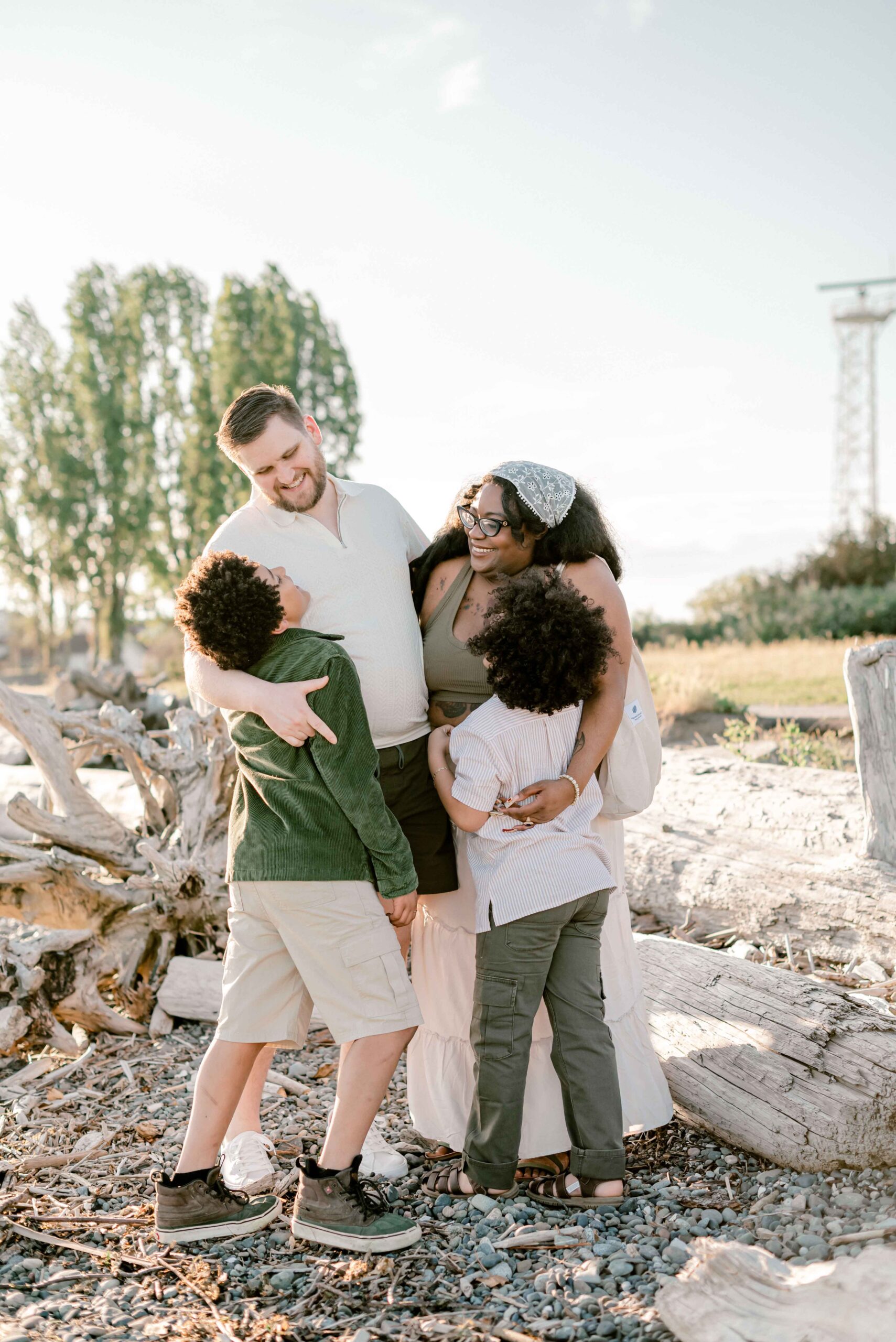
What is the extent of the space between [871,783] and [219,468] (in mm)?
22591

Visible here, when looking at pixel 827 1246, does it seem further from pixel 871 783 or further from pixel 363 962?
pixel 871 783

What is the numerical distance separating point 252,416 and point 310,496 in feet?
0.95

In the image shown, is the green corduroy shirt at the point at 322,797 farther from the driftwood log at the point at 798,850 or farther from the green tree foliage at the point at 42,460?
the green tree foliage at the point at 42,460

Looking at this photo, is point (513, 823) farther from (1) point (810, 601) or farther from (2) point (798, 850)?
(1) point (810, 601)

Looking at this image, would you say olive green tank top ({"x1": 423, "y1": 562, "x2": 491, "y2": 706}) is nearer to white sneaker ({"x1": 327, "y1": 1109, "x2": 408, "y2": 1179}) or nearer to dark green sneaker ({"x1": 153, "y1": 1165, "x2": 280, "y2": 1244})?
white sneaker ({"x1": 327, "y1": 1109, "x2": 408, "y2": 1179})

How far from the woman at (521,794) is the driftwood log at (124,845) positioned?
175cm

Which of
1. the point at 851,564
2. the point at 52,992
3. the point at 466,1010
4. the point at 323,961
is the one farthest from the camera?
the point at 851,564

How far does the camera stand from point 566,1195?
285cm

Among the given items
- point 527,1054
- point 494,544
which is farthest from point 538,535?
point 527,1054

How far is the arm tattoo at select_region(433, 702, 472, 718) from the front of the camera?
10.2ft

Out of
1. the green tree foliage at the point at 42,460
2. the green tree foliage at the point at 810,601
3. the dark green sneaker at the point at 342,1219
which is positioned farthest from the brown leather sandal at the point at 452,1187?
the green tree foliage at the point at 42,460

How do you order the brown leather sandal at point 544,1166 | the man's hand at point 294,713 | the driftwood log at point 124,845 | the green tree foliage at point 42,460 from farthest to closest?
the green tree foliage at point 42,460, the driftwood log at point 124,845, the brown leather sandal at point 544,1166, the man's hand at point 294,713

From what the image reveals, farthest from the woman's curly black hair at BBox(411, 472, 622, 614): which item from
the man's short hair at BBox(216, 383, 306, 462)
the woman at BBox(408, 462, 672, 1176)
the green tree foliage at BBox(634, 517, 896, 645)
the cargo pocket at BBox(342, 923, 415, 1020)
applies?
the green tree foliage at BBox(634, 517, 896, 645)

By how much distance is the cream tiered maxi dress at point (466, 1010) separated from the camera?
10.2 ft
